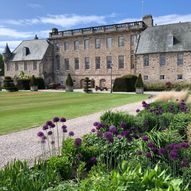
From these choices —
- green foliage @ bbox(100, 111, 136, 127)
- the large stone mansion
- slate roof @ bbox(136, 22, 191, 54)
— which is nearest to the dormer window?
the large stone mansion

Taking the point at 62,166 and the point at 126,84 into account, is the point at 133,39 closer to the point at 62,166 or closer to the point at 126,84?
the point at 126,84

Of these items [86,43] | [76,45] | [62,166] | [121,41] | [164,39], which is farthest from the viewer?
[76,45]

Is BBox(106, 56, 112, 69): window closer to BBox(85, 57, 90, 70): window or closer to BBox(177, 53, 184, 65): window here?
BBox(85, 57, 90, 70): window

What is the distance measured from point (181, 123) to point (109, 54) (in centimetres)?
4203

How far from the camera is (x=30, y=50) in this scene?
56719 millimetres

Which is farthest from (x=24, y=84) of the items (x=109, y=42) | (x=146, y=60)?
(x=146, y=60)

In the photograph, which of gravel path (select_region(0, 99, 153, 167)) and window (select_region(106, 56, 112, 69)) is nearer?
gravel path (select_region(0, 99, 153, 167))

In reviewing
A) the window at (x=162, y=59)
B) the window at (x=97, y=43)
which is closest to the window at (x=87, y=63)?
the window at (x=97, y=43)

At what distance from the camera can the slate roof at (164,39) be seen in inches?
1644

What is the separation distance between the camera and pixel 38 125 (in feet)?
38.3

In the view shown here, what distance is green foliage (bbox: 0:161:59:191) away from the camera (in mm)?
3330

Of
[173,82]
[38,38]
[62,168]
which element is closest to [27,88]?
[38,38]

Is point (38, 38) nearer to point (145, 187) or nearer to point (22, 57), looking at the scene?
point (22, 57)

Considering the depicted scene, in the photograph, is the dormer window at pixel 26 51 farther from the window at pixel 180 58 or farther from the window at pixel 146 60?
the window at pixel 180 58
